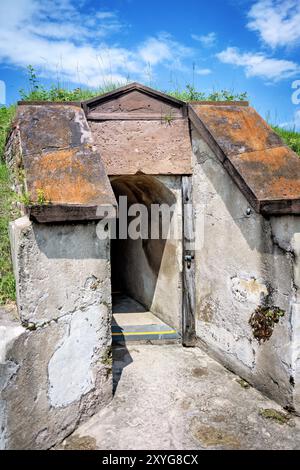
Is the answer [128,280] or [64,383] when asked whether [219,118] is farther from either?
[128,280]

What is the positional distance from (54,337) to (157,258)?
123 inches

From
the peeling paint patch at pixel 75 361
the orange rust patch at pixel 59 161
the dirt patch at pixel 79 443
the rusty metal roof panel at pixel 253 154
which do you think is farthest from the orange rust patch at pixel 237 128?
the dirt patch at pixel 79 443

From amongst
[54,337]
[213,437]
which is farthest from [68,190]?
[213,437]

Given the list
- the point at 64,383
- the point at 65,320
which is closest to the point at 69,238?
the point at 65,320

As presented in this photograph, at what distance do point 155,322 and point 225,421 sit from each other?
2.49m

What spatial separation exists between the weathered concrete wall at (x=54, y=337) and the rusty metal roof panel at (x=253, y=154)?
1740mm

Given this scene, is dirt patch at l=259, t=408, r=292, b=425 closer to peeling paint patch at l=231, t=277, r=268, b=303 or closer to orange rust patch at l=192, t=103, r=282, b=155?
peeling paint patch at l=231, t=277, r=268, b=303

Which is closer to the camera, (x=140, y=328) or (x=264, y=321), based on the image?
(x=264, y=321)

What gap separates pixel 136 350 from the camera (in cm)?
520

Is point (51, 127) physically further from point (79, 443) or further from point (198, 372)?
point (198, 372)

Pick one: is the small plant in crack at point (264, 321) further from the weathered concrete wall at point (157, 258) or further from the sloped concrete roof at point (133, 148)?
the weathered concrete wall at point (157, 258)

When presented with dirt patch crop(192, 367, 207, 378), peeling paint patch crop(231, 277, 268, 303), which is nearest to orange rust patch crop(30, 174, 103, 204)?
peeling paint patch crop(231, 277, 268, 303)

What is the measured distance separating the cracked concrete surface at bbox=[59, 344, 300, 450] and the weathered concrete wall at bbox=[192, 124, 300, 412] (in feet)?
0.85

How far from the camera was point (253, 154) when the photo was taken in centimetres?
432
